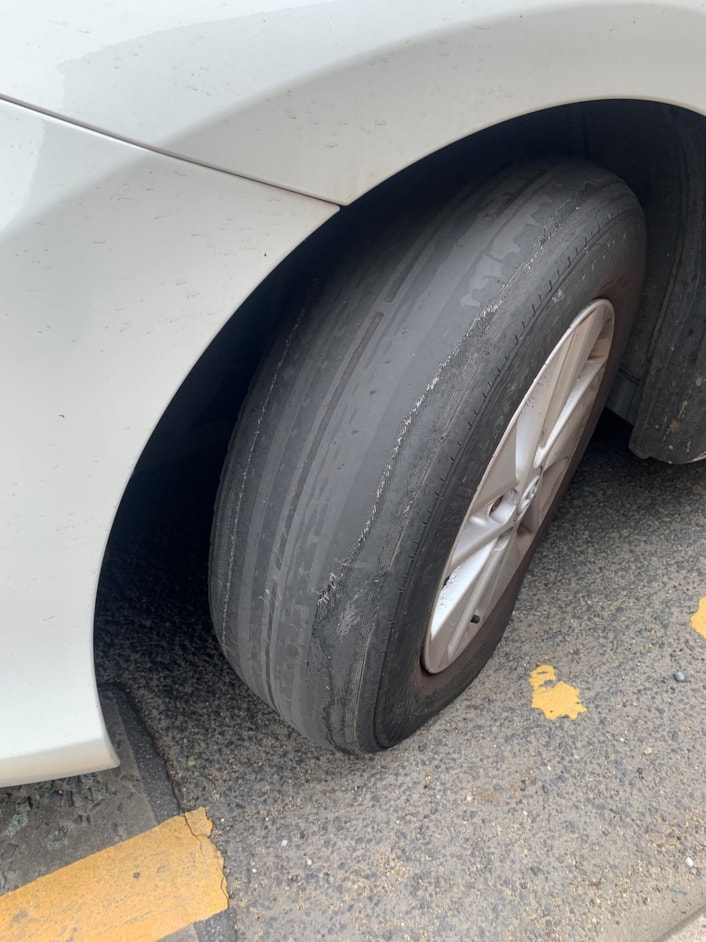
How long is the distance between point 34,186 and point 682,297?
129 cm

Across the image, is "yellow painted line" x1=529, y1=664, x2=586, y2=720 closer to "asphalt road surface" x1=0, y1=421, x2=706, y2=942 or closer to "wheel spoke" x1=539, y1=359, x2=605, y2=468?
"asphalt road surface" x1=0, y1=421, x2=706, y2=942

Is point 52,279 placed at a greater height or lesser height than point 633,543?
greater

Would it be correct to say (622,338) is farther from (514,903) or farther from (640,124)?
(514,903)

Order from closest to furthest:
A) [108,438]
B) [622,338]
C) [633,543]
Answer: [108,438]
[622,338]
[633,543]

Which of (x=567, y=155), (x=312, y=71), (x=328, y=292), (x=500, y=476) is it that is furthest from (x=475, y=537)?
(x=312, y=71)

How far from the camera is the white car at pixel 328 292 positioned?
0.66 m

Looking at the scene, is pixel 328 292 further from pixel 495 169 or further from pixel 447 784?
pixel 447 784

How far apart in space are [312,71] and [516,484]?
788 mm

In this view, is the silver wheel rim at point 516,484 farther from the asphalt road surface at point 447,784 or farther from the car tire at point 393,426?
the asphalt road surface at point 447,784

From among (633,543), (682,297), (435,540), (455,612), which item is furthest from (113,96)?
(633,543)

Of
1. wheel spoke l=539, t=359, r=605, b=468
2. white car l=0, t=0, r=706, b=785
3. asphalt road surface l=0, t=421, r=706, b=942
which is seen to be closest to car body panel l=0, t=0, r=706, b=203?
white car l=0, t=0, r=706, b=785

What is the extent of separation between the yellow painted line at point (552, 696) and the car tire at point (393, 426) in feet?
1.61

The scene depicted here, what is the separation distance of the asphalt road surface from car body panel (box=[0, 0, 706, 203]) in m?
1.14

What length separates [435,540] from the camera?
1034 mm
